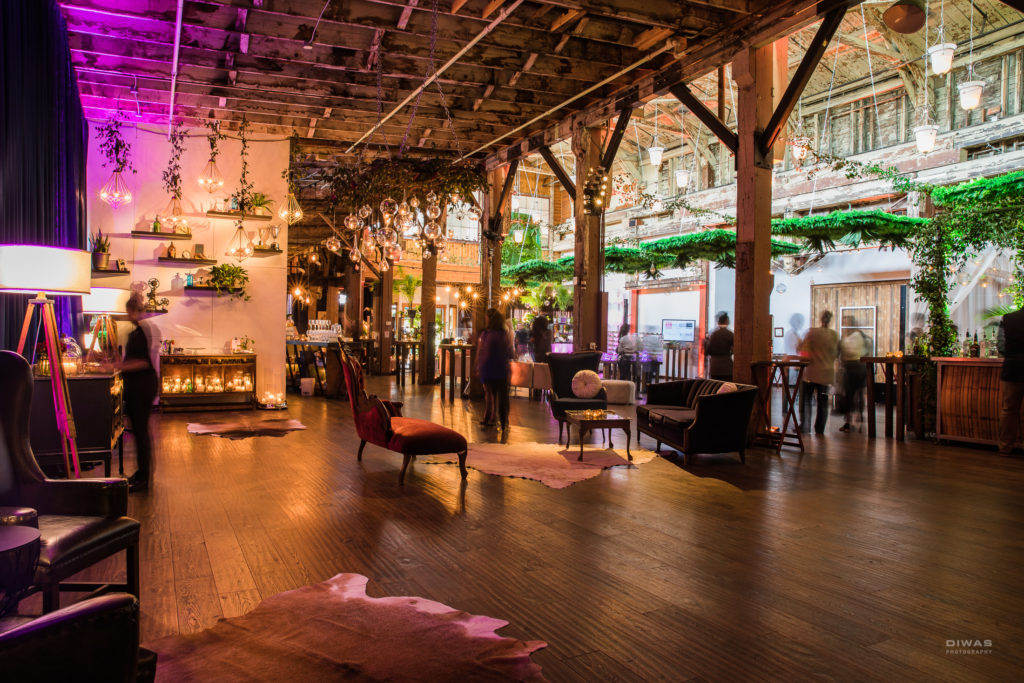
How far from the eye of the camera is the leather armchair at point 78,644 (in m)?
1.20

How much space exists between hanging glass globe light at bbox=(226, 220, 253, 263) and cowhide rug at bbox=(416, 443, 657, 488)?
5.36 metres

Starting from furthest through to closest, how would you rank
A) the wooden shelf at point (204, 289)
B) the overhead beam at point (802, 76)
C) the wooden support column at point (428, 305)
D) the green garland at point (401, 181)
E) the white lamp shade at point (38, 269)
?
the wooden support column at point (428, 305)
the green garland at point (401, 181)
the wooden shelf at point (204, 289)
the overhead beam at point (802, 76)
the white lamp shade at point (38, 269)

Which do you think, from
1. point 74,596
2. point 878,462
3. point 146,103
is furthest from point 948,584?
point 146,103

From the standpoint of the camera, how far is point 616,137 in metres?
9.07

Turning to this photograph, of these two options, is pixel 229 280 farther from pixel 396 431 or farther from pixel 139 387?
pixel 396 431

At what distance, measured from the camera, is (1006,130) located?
11328 mm

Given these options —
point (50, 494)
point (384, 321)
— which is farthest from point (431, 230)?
point (384, 321)

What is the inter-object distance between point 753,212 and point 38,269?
628 cm

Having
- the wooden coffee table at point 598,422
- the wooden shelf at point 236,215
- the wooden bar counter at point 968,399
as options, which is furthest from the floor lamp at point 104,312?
the wooden bar counter at point 968,399

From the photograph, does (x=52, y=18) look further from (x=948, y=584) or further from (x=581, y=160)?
(x=948, y=584)

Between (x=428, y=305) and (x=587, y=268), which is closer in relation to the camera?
(x=587, y=268)

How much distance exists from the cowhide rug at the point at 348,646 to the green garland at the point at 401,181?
933cm

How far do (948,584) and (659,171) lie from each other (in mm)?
17409

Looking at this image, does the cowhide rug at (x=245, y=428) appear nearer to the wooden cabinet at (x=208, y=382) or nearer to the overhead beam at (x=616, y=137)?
the wooden cabinet at (x=208, y=382)
